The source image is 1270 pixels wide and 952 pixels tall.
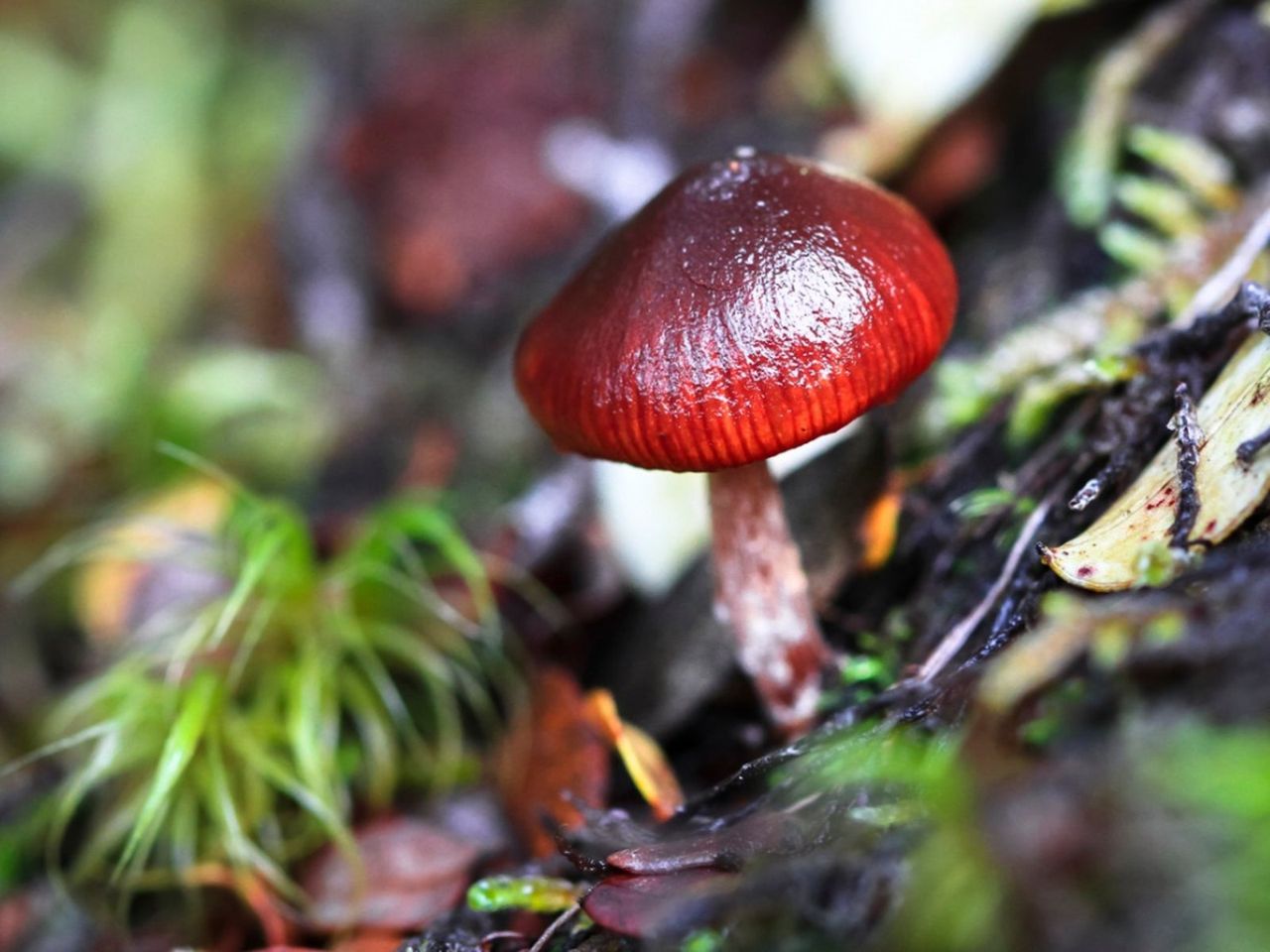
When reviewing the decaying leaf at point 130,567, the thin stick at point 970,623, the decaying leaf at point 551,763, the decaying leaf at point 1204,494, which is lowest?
the decaying leaf at point 551,763

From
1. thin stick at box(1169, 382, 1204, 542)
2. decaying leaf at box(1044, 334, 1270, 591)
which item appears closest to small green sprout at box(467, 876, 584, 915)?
decaying leaf at box(1044, 334, 1270, 591)

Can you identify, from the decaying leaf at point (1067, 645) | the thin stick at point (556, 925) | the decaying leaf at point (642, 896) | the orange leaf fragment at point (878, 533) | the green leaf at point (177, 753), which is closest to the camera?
the decaying leaf at point (1067, 645)

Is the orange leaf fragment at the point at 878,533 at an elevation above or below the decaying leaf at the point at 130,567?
below

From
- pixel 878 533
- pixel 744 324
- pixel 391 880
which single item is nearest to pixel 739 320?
pixel 744 324

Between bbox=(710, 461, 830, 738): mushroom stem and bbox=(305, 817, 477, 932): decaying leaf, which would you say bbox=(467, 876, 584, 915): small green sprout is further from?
bbox=(710, 461, 830, 738): mushroom stem

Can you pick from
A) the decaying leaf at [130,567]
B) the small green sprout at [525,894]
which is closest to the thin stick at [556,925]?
the small green sprout at [525,894]

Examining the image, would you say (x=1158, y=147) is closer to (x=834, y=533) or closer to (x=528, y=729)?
(x=834, y=533)

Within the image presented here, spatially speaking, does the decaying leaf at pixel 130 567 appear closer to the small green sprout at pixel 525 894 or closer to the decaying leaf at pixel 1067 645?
the small green sprout at pixel 525 894
